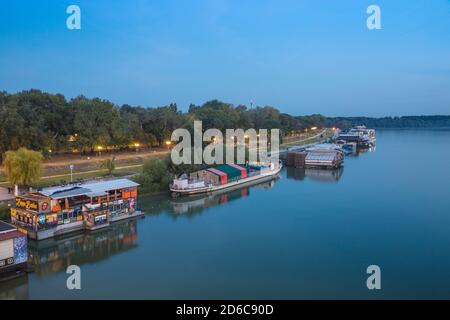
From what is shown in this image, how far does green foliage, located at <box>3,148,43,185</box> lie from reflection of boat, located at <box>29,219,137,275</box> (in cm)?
571

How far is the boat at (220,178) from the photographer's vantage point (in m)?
22.3

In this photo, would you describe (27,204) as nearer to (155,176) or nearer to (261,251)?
(155,176)

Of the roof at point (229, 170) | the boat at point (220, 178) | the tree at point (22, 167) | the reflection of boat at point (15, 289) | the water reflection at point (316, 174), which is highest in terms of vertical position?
the tree at point (22, 167)

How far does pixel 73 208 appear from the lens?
15000mm

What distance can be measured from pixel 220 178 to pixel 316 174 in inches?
425

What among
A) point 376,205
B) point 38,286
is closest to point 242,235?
point 38,286

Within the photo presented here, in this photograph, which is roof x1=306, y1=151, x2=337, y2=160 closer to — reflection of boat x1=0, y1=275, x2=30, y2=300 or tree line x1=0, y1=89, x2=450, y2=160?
tree line x1=0, y1=89, x2=450, y2=160

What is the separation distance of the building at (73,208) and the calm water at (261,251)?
0.49 meters

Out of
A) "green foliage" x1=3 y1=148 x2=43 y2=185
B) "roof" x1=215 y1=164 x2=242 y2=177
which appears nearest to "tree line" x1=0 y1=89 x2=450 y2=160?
"green foliage" x1=3 y1=148 x2=43 y2=185

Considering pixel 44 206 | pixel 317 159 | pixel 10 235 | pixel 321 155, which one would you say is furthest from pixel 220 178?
pixel 10 235

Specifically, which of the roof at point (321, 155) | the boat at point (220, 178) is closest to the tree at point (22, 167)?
the boat at point (220, 178)

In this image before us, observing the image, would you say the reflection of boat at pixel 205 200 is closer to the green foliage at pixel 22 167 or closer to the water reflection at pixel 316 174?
the water reflection at pixel 316 174

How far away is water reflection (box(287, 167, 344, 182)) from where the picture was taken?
29500mm
